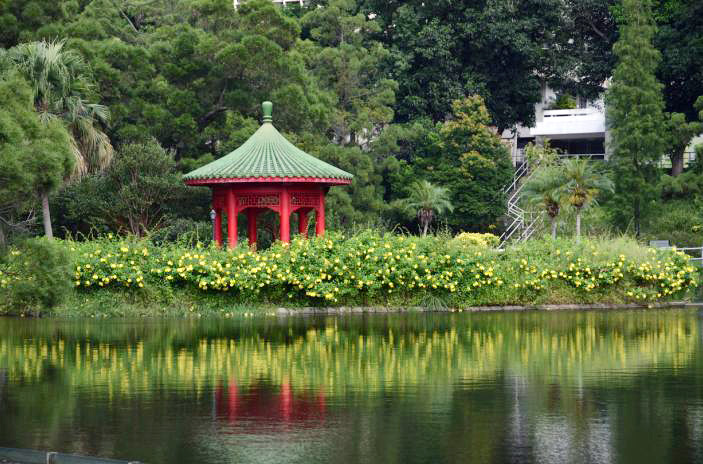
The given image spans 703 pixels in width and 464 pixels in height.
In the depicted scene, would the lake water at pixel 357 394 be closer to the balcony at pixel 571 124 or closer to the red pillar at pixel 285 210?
the red pillar at pixel 285 210

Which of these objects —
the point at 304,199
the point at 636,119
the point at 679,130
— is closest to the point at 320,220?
the point at 304,199

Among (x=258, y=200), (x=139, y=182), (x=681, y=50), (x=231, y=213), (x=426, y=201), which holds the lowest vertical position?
(x=231, y=213)

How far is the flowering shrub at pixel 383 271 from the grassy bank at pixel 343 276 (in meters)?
0.03

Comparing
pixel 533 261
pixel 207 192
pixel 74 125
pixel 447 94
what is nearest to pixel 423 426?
pixel 533 261

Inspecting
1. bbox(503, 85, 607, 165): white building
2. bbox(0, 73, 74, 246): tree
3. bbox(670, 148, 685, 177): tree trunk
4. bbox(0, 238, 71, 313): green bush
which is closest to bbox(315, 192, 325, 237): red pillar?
bbox(0, 238, 71, 313): green bush

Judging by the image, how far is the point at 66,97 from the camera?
35281 millimetres

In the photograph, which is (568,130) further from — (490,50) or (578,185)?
(578,185)

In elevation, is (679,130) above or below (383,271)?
above

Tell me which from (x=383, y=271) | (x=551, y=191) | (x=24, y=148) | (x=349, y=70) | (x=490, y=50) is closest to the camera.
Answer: (x=24, y=148)

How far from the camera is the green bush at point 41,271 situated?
22156 mm

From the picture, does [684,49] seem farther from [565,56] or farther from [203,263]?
[203,263]

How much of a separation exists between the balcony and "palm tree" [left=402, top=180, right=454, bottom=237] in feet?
36.3

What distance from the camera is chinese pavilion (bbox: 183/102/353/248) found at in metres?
31.4

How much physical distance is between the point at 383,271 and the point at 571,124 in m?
35.8
